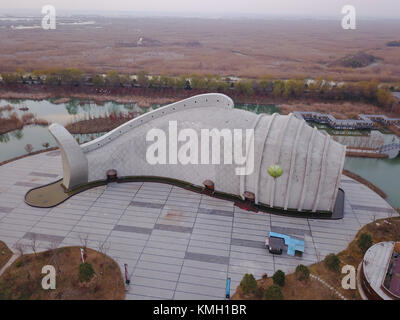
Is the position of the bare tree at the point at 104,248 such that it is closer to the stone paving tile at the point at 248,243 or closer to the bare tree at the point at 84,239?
the bare tree at the point at 84,239

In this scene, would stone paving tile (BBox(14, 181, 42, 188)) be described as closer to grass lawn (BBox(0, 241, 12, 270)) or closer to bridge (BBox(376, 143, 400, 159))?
grass lawn (BBox(0, 241, 12, 270))

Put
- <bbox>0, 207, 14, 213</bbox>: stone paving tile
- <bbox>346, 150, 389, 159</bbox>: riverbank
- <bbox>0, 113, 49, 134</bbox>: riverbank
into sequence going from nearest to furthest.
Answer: <bbox>0, 207, 14, 213</bbox>: stone paving tile → <bbox>346, 150, 389, 159</bbox>: riverbank → <bbox>0, 113, 49, 134</bbox>: riverbank

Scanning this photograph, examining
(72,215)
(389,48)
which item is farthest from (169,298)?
(389,48)

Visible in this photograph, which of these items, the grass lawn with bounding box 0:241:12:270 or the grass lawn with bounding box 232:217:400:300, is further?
the grass lawn with bounding box 0:241:12:270

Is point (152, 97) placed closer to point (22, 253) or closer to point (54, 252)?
point (22, 253)

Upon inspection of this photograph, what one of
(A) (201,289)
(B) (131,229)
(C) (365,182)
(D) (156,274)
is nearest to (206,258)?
(A) (201,289)

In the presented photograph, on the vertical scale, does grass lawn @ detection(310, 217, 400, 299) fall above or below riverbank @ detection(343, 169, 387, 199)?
below

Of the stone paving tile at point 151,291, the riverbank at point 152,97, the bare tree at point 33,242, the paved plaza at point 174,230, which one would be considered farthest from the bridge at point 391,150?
the bare tree at point 33,242

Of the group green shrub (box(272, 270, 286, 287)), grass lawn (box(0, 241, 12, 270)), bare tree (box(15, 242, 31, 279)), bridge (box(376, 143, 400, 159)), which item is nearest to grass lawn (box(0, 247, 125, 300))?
bare tree (box(15, 242, 31, 279))
